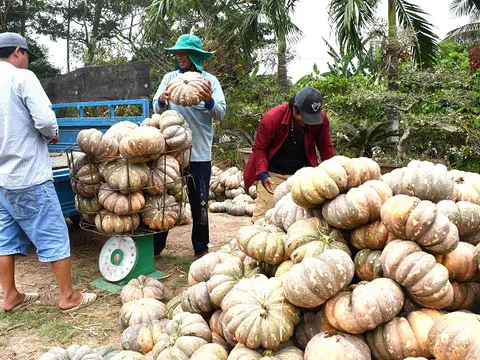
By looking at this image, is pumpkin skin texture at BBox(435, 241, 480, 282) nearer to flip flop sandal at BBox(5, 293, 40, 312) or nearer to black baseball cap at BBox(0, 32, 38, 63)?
flip flop sandal at BBox(5, 293, 40, 312)

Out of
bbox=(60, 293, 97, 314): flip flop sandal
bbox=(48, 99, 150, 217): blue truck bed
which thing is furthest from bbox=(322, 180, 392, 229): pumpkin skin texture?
bbox=(48, 99, 150, 217): blue truck bed

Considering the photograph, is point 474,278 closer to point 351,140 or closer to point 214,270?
point 214,270

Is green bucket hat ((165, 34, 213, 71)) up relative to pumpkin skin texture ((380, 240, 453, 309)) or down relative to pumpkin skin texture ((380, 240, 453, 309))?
up

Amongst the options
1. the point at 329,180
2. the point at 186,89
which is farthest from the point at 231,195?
the point at 329,180

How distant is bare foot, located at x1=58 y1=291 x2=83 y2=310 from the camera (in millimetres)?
3957

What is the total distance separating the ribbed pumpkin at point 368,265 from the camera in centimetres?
236

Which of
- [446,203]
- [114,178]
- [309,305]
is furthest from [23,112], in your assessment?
[446,203]

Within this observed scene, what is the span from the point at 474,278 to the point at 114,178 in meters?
3.06

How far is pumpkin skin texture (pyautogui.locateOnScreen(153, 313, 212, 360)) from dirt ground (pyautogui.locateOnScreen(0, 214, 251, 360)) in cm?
88

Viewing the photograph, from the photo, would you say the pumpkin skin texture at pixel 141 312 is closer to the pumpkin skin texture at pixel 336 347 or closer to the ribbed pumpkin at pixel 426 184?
the pumpkin skin texture at pixel 336 347

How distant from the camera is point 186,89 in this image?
4.29m

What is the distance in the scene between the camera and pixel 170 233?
6539 millimetres

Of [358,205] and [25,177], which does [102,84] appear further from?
[358,205]

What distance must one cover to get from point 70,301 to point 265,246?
87.4 inches
